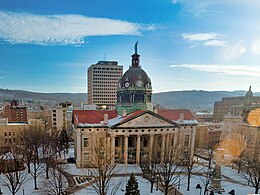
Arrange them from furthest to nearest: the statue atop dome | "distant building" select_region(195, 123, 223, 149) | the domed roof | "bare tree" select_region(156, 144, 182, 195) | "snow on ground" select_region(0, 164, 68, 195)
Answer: "distant building" select_region(195, 123, 223, 149) → the domed roof → the statue atop dome → "snow on ground" select_region(0, 164, 68, 195) → "bare tree" select_region(156, 144, 182, 195)

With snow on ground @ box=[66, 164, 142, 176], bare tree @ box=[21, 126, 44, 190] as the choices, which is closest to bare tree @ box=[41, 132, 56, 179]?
bare tree @ box=[21, 126, 44, 190]

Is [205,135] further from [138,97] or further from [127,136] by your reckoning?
[127,136]

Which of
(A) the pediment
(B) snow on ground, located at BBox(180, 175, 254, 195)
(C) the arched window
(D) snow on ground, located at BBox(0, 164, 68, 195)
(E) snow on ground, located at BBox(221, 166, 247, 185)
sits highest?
(C) the arched window

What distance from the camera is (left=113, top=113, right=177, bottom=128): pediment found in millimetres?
44906

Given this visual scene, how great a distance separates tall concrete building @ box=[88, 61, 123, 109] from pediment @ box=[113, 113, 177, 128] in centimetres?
9282

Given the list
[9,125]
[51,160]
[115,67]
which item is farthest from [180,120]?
[115,67]

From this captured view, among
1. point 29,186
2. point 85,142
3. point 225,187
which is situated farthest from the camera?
point 85,142

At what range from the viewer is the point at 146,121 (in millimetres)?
45625

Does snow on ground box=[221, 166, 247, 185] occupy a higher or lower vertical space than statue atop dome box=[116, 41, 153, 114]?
lower

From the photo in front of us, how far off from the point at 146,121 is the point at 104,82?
316 feet

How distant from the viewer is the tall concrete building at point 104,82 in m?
138

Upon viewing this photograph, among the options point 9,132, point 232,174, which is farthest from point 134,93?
point 9,132

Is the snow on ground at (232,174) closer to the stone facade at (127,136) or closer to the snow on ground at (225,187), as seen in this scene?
the snow on ground at (225,187)

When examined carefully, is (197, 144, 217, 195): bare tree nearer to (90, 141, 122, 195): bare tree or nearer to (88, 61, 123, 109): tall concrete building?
(90, 141, 122, 195): bare tree
